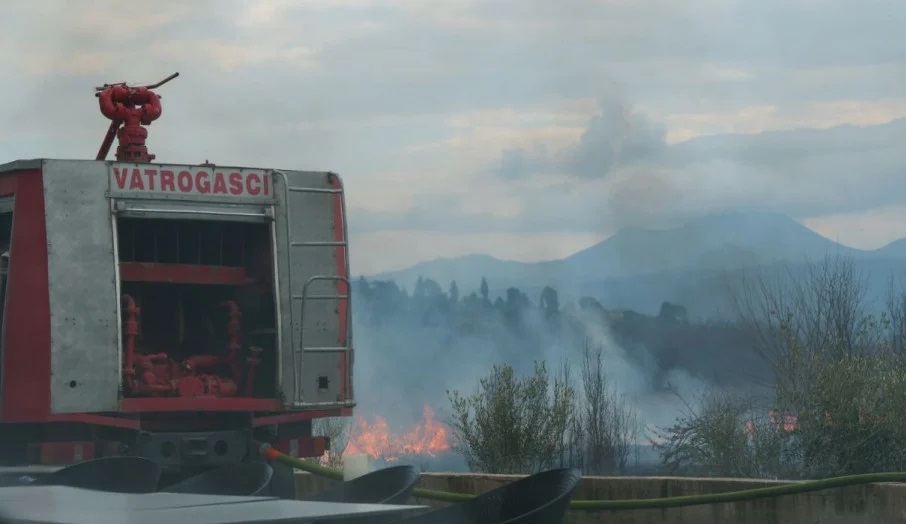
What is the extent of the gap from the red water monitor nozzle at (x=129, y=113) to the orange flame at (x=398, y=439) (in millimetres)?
9000

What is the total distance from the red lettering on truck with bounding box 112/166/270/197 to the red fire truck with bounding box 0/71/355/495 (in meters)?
0.01

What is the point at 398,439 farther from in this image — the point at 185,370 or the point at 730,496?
the point at 730,496

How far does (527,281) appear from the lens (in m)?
45.8

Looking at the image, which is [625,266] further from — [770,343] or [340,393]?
[340,393]

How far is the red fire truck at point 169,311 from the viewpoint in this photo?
1141 centimetres

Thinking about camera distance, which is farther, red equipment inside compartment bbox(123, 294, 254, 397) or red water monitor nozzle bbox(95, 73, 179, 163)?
red water monitor nozzle bbox(95, 73, 179, 163)

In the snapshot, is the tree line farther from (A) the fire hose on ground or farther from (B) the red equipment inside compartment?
(B) the red equipment inside compartment

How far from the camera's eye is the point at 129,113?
46.3 ft

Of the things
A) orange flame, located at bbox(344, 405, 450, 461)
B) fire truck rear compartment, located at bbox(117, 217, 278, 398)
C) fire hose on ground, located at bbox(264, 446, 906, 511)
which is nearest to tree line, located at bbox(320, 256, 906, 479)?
orange flame, located at bbox(344, 405, 450, 461)

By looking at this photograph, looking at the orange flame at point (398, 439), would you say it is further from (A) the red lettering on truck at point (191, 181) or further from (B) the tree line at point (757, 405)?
(A) the red lettering on truck at point (191, 181)

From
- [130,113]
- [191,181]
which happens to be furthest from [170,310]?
[130,113]

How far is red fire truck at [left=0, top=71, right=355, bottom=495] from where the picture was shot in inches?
449

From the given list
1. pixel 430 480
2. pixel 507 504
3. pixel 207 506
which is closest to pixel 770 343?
pixel 430 480

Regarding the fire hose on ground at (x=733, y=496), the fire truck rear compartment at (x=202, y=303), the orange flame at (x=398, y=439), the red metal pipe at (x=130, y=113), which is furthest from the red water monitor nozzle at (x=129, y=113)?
the orange flame at (x=398, y=439)
